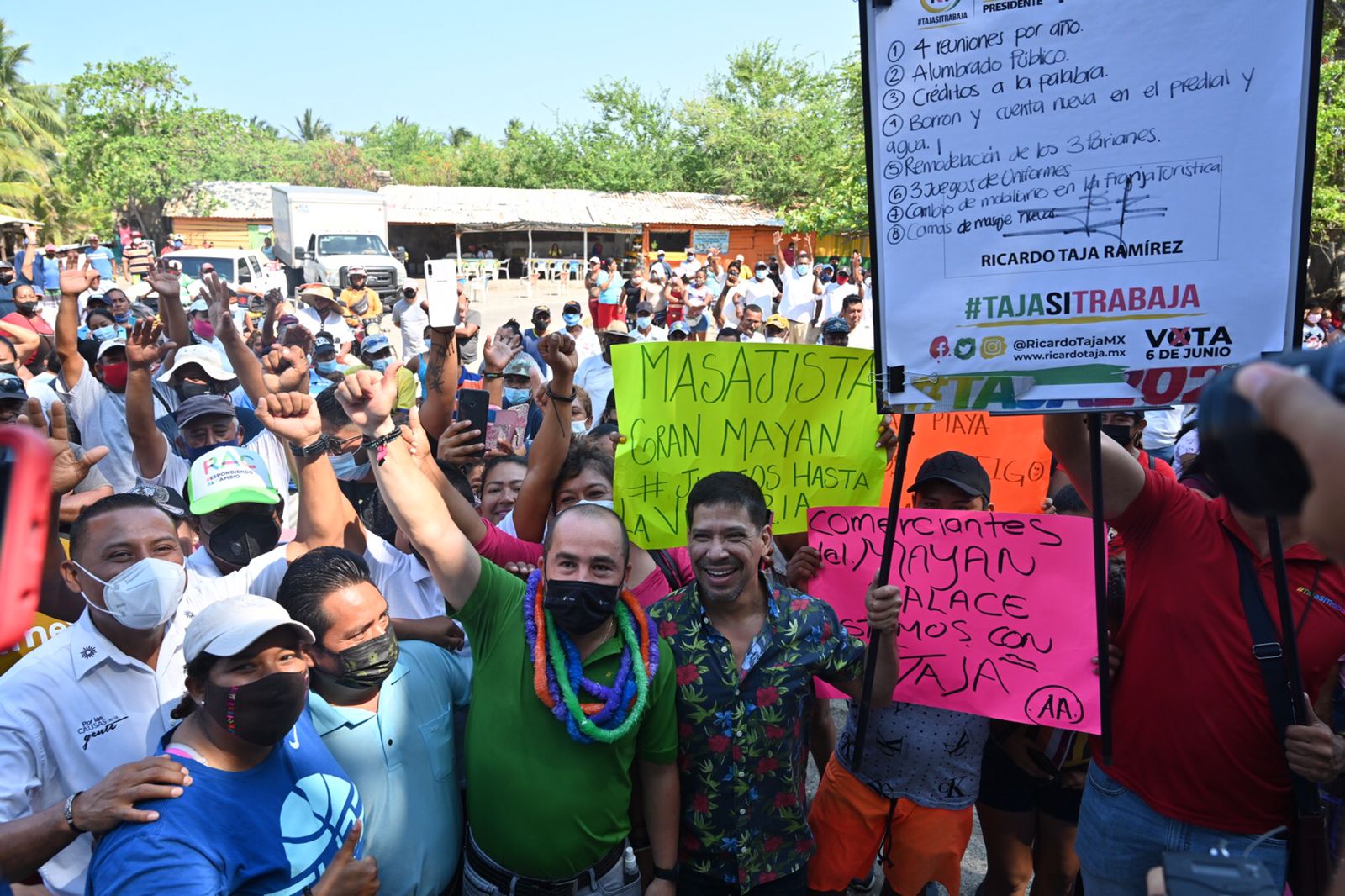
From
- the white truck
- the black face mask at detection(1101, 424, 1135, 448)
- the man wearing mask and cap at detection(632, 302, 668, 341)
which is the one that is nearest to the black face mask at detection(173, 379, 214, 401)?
the black face mask at detection(1101, 424, 1135, 448)

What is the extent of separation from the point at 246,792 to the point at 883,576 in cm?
185

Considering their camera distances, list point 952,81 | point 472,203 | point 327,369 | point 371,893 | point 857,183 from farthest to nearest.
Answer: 1. point 472,203
2. point 857,183
3. point 327,369
4. point 952,81
5. point 371,893

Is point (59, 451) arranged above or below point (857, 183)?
below

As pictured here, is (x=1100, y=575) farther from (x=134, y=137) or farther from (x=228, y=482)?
(x=134, y=137)

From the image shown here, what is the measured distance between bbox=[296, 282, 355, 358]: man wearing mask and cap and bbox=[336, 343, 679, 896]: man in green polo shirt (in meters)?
8.75

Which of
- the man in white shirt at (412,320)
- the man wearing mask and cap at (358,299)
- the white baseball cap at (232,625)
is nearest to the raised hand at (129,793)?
the white baseball cap at (232,625)

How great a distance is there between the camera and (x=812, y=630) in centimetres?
293

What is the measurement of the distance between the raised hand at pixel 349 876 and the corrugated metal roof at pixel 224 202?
127 ft

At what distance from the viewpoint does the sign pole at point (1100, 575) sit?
2479 mm

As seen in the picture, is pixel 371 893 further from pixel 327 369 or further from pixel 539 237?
pixel 539 237

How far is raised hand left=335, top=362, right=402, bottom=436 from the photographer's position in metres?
2.93

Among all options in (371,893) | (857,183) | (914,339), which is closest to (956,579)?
(914,339)

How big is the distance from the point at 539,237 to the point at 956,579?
1651 inches

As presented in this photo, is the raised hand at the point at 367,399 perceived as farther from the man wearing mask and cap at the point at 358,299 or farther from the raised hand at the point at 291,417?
the man wearing mask and cap at the point at 358,299
